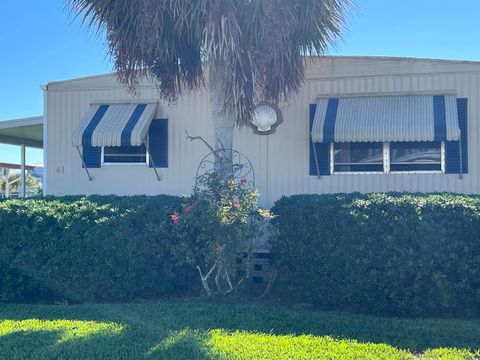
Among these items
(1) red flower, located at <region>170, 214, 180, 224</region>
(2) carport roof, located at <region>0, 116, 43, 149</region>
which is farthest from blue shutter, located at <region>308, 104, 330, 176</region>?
(2) carport roof, located at <region>0, 116, 43, 149</region>

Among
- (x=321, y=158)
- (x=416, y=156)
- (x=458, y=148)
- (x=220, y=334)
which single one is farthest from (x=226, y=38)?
(x=458, y=148)

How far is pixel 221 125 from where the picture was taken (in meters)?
7.86

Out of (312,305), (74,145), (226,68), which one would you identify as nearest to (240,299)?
(312,305)

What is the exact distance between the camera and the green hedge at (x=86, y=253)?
6.95 m

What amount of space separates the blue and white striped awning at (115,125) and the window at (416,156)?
15.6 feet

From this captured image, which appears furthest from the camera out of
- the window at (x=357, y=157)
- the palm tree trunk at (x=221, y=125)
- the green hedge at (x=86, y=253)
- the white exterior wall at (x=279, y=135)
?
the window at (x=357, y=157)

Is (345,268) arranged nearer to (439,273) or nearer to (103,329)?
(439,273)

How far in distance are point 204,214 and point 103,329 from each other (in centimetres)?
194

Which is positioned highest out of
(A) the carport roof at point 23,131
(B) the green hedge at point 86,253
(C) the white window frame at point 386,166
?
(A) the carport roof at point 23,131

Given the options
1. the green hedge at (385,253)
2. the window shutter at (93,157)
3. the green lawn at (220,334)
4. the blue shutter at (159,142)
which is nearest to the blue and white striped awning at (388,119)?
the green hedge at (385,253)

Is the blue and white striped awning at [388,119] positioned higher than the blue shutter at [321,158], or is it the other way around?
the blue and white striped awning at [388,119]

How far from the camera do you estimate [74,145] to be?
9.45m

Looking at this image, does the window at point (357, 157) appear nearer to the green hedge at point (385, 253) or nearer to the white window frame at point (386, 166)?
the white window frame at point (386, 166)

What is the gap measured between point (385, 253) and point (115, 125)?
5704mm
